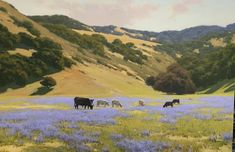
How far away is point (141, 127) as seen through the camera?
92.7 ft

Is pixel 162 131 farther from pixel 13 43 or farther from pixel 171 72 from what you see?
pixel 171 72

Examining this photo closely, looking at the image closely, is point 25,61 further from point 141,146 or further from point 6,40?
point 141,146

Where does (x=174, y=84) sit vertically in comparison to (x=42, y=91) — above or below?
above

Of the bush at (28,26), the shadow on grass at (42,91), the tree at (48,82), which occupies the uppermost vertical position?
the bush at (28,26)

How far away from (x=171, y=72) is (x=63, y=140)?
116 metres

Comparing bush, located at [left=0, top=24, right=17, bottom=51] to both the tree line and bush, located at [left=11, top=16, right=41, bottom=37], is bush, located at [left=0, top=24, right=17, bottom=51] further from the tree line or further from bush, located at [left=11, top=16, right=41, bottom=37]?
bush, located at [left=11, top=16, right=41, bottom=37]

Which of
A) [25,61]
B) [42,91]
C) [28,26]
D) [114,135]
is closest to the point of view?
[114,135]

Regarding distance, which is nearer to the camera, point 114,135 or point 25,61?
point 114,135

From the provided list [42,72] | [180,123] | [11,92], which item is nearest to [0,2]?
[42,72]

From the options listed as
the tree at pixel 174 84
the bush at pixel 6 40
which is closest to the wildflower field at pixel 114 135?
the bush at pixel 6 40

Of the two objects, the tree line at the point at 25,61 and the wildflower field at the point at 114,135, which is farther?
the tree line at the point at 25,61

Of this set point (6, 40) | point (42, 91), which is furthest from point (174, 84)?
point (6, 40)

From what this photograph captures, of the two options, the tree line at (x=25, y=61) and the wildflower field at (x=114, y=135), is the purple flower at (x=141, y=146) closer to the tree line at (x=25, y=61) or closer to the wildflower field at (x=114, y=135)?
the wildflower field at (x=114, y=135)

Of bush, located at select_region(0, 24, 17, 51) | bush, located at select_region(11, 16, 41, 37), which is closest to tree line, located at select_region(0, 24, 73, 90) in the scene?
bush, located at select_region(0, 24, 17, 51)
